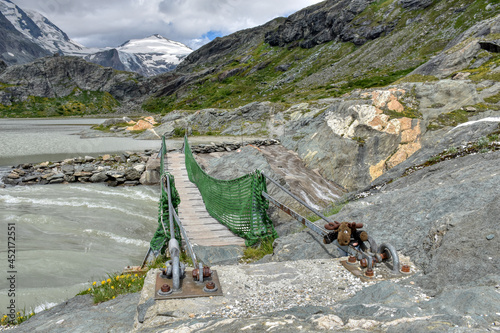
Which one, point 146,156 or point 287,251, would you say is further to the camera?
point 146,156

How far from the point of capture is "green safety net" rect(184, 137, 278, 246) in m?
7.98

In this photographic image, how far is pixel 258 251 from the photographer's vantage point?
7.50 metres

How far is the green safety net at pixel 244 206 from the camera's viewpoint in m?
7.98

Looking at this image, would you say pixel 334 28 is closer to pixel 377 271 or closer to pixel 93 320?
pixel 377 271

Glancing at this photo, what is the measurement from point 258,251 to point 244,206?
4.64 feet

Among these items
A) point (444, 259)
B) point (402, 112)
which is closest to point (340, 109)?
point (402, 112)

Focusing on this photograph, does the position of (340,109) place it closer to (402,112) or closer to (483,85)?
(402,112)

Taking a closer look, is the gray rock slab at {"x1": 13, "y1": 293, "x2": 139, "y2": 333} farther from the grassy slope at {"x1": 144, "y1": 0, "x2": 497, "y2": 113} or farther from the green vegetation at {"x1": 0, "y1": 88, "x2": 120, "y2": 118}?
the green vegetation at {"x1": 0, "y1": 88, "x2": 120, "y2": 118}

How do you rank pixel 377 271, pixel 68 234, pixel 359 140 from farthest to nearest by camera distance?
pixel 359 140, pixel 68 234, pixel 377 271

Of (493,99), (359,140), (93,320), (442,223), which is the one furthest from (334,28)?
(93,320)

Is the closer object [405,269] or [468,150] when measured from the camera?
[405,269]

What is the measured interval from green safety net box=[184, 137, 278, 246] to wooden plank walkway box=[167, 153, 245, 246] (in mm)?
232

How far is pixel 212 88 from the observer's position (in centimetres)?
15812

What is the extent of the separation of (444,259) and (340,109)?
49.2 feet
